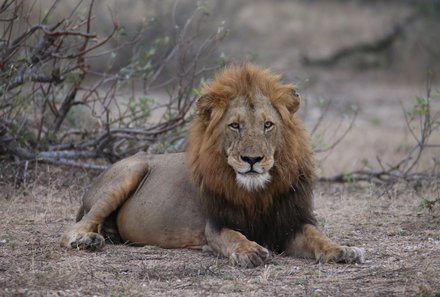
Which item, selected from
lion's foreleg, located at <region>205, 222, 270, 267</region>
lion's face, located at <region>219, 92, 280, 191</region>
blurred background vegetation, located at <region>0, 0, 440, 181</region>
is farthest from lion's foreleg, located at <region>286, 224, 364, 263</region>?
blurred background vegetation, located at <region>0, 0, 440, 181</region>

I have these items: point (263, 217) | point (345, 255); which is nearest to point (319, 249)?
point (345, 255)

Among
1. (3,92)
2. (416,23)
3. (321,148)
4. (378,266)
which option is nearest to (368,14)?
(416,23)

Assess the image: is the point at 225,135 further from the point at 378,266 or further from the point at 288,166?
the point at 378,266

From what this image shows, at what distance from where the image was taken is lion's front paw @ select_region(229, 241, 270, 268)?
4.88 m

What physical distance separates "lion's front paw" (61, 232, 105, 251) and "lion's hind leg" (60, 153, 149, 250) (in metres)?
0.08

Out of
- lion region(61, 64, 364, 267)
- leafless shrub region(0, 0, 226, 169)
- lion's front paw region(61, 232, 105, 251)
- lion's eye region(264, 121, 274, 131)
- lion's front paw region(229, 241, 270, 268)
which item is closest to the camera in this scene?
lion's front paw region(229, 241, 270, 268)

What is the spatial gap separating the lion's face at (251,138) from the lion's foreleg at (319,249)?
1.27ft

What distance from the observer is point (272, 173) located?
509 cm

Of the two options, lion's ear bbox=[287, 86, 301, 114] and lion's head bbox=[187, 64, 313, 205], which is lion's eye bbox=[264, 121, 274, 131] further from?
lion's ear bbox=[287, 86, 301, 114]

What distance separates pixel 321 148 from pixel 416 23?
11.5 meters

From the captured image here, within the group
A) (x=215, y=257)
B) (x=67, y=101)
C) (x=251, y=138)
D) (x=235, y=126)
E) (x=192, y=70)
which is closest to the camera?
(x=251, y=138)

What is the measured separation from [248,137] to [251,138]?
0.02 metres

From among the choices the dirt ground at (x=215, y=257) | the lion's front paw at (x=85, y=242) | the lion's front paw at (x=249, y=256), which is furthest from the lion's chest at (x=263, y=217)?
the lion's front paw at (x=85, y=242)

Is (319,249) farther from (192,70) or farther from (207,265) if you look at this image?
(192,70)
